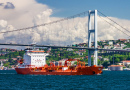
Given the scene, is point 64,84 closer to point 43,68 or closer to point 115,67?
point 43,68

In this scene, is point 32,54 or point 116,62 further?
point 116,62

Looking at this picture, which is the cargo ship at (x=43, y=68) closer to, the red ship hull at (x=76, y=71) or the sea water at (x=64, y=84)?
the red ship hull at (x=76, y=71)

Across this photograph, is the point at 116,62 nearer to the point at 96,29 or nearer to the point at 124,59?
the point at 124,59

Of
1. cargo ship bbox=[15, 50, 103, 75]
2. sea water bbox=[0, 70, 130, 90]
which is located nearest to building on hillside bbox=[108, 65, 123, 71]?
cargo ship bbox=[15, 50, 103, 75]

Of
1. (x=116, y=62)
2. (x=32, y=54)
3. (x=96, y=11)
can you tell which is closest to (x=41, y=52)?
(x=32, y=54)

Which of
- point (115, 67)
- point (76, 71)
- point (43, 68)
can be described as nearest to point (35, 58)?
point (43, 68)

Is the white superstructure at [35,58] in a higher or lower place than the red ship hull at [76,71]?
higher

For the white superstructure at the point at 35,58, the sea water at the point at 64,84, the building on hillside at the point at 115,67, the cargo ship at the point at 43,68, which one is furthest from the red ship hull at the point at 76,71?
the building on hillside at the point at 115,67
